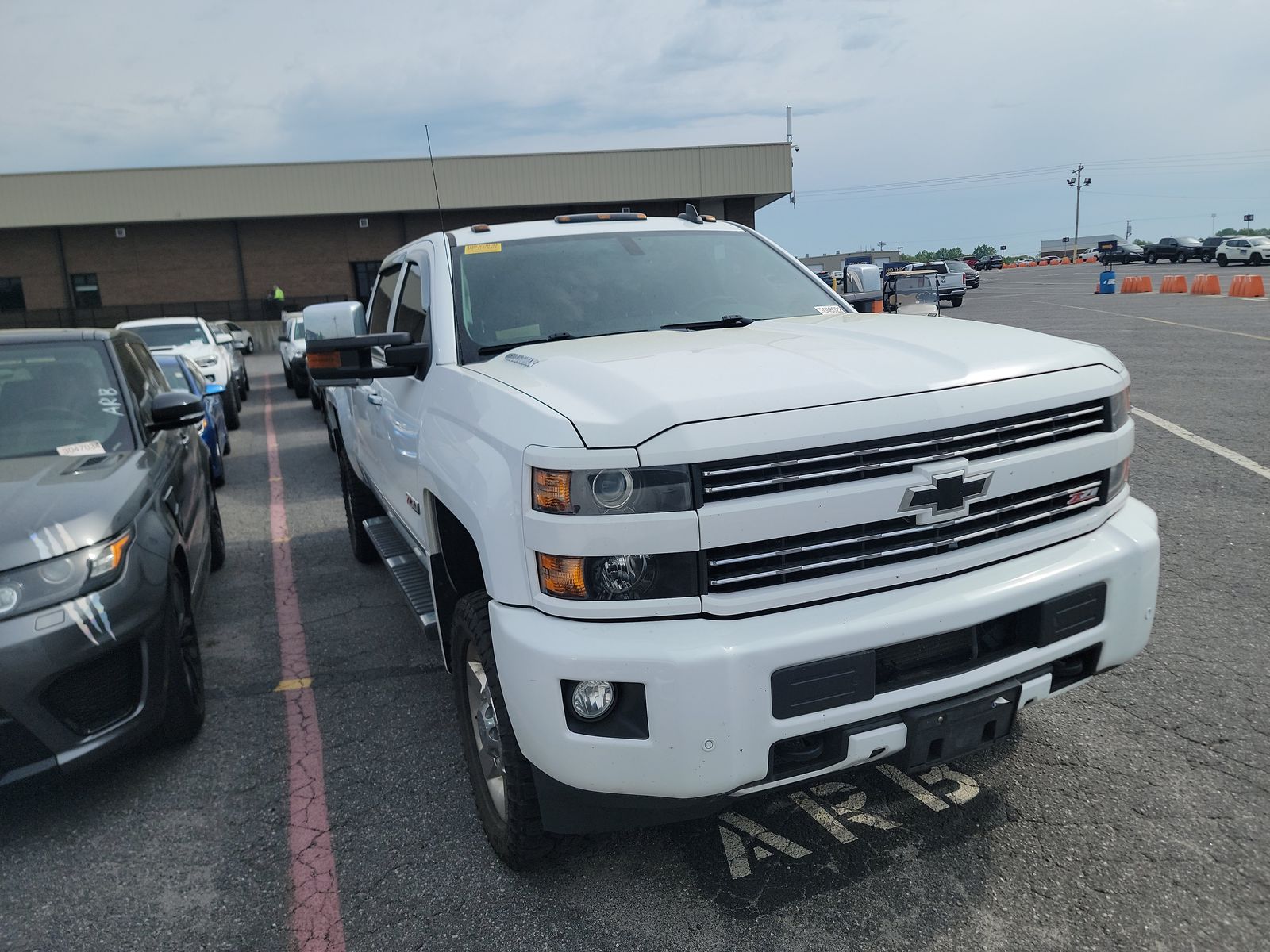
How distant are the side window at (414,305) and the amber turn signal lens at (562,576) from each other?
1727mm

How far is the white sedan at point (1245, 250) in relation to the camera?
4162cm

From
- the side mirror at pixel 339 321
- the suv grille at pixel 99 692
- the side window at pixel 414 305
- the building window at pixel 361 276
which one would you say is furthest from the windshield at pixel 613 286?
the building window at pixel 361 276

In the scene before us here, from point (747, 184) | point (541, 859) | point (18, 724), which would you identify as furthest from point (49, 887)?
point (747, 184)

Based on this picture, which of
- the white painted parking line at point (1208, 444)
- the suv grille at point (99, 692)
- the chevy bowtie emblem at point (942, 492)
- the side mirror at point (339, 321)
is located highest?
the side mirror at point (339, 321)

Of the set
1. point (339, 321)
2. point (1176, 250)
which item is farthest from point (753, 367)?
point (1176, 250)

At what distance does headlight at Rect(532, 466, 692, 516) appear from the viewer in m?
2.19

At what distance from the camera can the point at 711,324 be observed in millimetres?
3629

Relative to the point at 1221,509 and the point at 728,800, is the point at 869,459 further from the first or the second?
the point at 1221,509

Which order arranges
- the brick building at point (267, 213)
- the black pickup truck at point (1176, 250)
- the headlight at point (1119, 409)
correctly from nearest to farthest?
the headlight at point (1119, 409) < the brick building at point (267, 213) < the black pickup truck at point (1176, 250)

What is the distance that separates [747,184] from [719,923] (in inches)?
1478

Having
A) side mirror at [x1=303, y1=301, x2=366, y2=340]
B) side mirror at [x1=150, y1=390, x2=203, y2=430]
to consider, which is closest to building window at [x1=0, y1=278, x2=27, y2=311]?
side mirror at [x1=303, y1=301, x2=366, y2=340]

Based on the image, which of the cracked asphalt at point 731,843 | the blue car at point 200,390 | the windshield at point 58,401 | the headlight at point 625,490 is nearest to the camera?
the headlight at point 625,490

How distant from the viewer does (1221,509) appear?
5.93 metres

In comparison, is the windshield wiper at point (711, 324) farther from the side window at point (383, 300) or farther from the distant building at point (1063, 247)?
the distant building at point (1063, 247)
